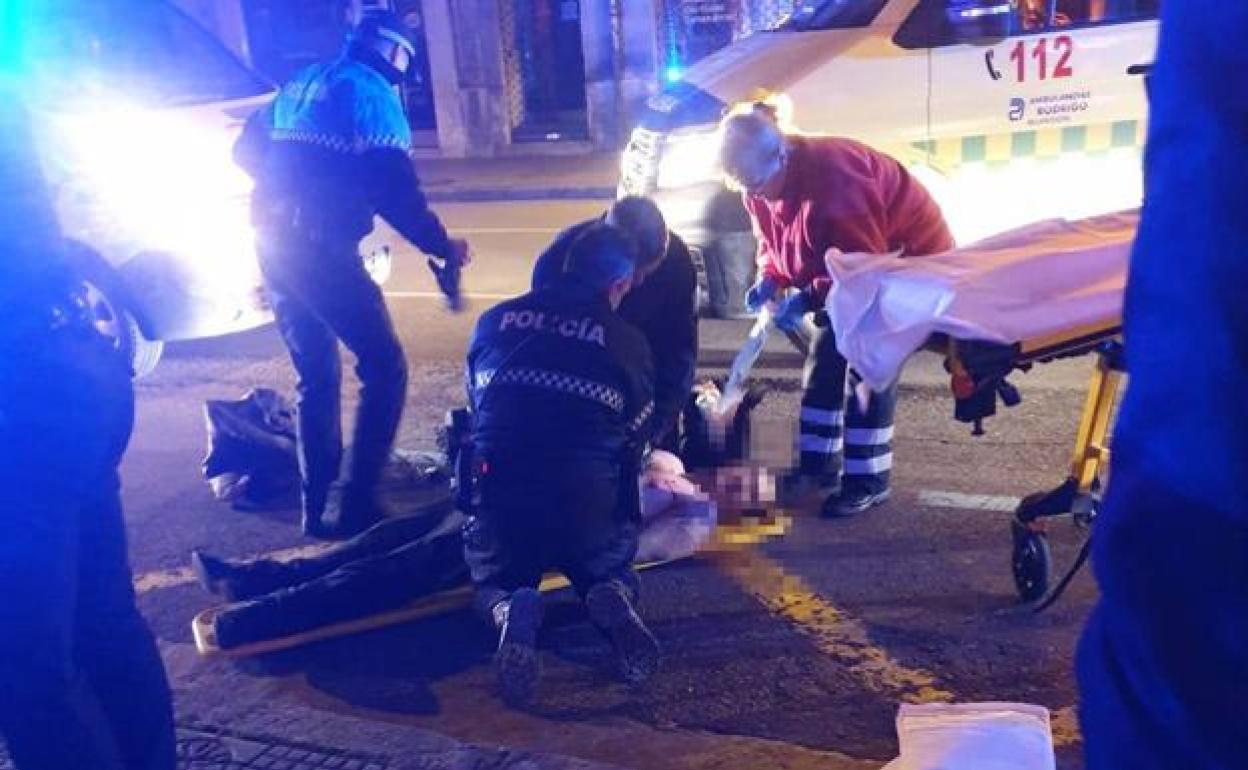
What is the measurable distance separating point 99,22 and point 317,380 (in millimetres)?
4088

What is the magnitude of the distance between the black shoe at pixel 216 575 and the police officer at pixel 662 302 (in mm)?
1495

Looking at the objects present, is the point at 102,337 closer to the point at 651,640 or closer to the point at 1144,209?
the point at 651,640

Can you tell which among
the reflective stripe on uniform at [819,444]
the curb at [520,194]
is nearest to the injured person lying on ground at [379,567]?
the reflective stripe on uniform at [819,444]

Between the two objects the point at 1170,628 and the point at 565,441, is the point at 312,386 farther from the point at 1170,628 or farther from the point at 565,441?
the point at 1170,628

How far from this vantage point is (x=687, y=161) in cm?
673

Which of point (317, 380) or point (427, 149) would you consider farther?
point (427, 149)

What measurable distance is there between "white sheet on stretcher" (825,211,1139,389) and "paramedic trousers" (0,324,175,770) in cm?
186

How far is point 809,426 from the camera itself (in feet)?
16.1

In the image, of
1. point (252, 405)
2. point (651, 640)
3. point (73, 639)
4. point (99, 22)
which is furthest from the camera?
point (99, 22)

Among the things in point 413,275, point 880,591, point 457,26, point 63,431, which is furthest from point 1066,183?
point 457,26

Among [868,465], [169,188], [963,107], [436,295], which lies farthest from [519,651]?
[436,295]

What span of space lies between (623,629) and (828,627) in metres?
0.77

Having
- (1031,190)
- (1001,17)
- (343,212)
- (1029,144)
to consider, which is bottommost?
(1031,190)

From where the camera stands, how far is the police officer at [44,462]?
8.37 ft
